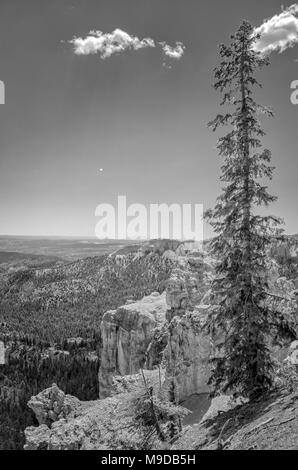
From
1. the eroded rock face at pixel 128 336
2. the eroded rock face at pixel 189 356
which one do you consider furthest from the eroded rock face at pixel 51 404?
the eroded rock face at pixel 128 336

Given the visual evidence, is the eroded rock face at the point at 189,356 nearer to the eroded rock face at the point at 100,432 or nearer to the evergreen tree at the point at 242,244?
the eroded rock face at the point at 100,432

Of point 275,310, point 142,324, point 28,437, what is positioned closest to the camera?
point 275,310

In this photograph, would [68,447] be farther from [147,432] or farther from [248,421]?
[248,421]

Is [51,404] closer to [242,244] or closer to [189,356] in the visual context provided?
[189,356]

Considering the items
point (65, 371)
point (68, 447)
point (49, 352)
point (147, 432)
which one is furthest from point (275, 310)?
point (49, 352)

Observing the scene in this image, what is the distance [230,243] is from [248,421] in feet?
22.0

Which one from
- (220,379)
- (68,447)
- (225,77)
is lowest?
(68,447)

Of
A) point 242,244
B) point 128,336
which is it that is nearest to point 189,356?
point 128,336

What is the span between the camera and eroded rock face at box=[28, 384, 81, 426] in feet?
139

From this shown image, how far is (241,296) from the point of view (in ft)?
48.2

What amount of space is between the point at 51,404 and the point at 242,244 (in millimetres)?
40680

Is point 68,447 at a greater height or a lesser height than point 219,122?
lesser

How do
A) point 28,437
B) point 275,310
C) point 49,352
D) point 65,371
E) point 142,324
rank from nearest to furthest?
1. point 275,310
2. point 28,437
3. point 142,324
4. point 65,371
5. point 49,352
